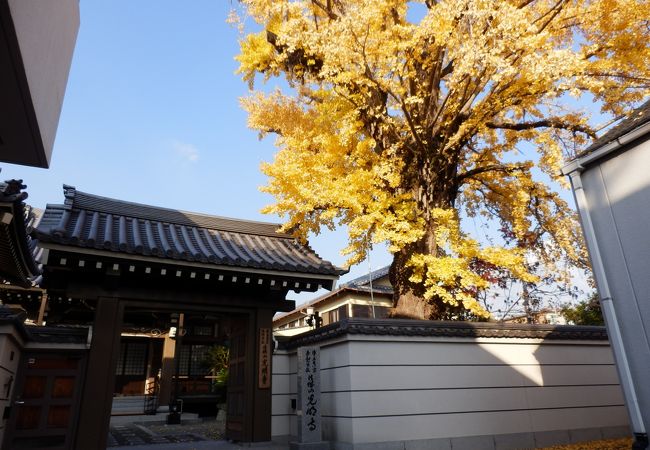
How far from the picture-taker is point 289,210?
11672mm

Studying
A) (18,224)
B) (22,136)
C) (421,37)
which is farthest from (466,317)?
(22,136)

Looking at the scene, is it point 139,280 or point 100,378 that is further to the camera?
point 139,280

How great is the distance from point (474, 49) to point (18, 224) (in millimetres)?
8948

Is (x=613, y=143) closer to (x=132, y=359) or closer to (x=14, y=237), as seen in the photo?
(x=14, y=237)

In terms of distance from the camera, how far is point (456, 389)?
8.95 meters

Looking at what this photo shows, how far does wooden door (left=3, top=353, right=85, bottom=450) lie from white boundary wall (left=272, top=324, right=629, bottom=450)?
4.26 m

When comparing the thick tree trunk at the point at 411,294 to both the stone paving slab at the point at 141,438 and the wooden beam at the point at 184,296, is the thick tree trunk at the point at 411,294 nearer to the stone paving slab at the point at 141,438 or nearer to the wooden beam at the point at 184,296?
the wooden beam at the point at 184,296

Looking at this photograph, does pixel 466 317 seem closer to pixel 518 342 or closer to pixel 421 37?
pixel 518 342

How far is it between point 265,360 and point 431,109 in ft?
24.9

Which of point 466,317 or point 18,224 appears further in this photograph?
point 466,317

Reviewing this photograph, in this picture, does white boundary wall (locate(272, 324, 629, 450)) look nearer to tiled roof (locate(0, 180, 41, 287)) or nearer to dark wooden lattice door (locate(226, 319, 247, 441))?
dark wooden lattice door (locate(226, 319, 247, 441))

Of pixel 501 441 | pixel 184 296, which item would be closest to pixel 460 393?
pixel 501 441

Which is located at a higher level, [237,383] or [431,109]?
[431,109]

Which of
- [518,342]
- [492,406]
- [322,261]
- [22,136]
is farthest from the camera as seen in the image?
[322,261]
